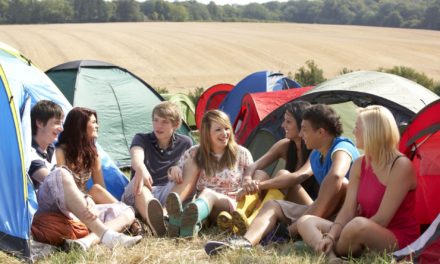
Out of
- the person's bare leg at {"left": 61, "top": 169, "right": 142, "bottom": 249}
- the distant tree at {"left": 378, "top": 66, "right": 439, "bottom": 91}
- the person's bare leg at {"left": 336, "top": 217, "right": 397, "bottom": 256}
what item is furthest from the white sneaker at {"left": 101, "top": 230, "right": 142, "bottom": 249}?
the distant tree at {"left": 378, "top": 66, "right": 439, "bottom": 91}

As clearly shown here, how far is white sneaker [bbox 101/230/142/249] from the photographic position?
4816 mm

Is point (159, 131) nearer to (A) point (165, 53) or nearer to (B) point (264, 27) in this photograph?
(A) point (165, 53)

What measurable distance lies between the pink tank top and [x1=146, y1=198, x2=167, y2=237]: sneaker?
1.60 meters

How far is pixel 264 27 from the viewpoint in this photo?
50000 mm

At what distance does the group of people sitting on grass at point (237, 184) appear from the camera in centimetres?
445

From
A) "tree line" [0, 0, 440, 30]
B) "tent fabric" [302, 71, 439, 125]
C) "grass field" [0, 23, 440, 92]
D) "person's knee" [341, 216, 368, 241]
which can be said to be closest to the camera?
"person's knee" [341, 216, 368, 241]

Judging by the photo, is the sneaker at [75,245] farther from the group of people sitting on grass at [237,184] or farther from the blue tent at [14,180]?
the blue tent at [14,180]

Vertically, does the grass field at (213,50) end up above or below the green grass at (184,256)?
below

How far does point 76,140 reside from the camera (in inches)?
220

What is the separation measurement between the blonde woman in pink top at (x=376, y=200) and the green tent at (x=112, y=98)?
4.91 m

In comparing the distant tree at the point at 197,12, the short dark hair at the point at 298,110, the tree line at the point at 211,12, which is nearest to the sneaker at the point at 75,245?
the short dark hair at the point at 298,110

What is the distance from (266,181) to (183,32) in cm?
3809

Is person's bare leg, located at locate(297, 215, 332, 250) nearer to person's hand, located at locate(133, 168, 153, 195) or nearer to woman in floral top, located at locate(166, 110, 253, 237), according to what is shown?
woman in floral top, located at locate(166, 110, 253, 237)

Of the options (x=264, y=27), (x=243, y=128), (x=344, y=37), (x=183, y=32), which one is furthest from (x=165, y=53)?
(x=243, y=128)
